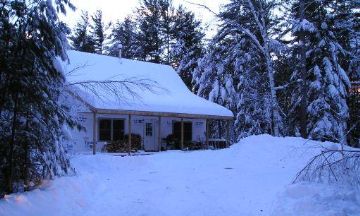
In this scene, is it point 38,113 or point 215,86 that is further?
point 215,86

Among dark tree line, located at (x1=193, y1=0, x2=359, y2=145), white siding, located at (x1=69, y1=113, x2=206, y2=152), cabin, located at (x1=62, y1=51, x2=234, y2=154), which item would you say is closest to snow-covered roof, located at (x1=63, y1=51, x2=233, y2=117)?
cabin, located at (x1=62, y1=51, x2=234, y2=154)

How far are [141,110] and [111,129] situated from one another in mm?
3190

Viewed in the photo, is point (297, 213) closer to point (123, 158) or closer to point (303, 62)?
point (123, 158)

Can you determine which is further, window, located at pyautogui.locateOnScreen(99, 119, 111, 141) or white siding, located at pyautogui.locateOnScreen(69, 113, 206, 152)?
window, located at pyautogui.locateOnScreen(99, 119, 111, 141)

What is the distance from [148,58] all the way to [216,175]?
1255 inches

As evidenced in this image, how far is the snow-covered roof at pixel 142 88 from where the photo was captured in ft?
70.4

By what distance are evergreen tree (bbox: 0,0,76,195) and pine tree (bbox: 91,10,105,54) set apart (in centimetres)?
4198

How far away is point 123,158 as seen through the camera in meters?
18.2

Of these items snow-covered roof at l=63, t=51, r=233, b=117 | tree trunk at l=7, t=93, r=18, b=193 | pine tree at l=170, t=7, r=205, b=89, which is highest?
pine tree at l=170, t=7, r=205, b=89

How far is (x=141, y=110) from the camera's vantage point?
846 inches

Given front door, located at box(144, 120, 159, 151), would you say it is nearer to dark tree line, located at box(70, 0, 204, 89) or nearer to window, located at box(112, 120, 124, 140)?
window, located at box(112, 120, 124, 140)

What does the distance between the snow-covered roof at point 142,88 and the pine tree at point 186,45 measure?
10937 millimetres

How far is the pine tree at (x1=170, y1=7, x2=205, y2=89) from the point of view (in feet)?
134

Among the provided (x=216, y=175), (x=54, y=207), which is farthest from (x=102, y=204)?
(x=216, y=175)
